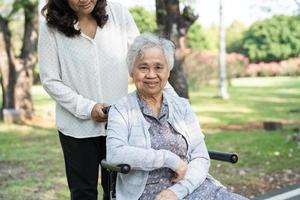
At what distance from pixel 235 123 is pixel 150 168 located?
31.5 ft

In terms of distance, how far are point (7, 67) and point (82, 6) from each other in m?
10.5

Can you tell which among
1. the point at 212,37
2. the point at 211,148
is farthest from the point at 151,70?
the point at 212,37

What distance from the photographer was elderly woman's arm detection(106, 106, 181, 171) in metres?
2.51

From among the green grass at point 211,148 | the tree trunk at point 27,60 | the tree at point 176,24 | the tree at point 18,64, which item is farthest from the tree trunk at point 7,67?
the tree at point 176,24

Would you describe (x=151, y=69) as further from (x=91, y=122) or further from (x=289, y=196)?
(x=289, y=196)

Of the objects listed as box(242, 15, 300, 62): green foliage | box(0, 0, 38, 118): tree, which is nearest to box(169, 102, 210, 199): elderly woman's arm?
box(0, 0, 38, 118): tree

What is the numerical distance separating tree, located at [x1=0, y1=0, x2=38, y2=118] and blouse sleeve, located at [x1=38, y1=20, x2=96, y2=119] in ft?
33.2

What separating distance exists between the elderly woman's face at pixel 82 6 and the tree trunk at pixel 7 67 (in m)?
10.3

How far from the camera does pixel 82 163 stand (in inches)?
116

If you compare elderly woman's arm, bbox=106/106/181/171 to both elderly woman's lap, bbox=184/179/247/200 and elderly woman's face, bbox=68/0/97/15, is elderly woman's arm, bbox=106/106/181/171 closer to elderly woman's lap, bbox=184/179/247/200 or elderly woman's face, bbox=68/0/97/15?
elderly woman's lap, bbox=184/179/247/200

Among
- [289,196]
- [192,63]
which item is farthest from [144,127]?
[192,63]

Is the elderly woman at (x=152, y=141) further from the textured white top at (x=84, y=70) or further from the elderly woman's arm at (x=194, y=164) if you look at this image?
the textured white top at (x=84, y=70)

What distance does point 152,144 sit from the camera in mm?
2615

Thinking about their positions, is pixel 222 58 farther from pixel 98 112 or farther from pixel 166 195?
pixel 166 195
